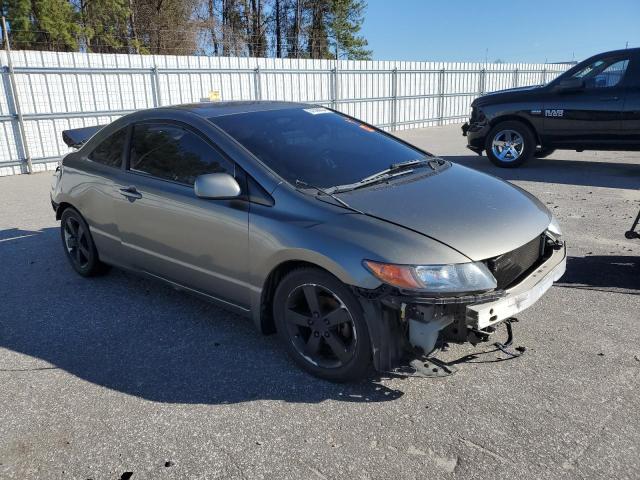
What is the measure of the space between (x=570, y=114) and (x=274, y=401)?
848 centimetres

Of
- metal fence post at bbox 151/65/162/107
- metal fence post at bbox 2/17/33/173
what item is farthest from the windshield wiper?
metal fence post at bbox 151/65/162/107

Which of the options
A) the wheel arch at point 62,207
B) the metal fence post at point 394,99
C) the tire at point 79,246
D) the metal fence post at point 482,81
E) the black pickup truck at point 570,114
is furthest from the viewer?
the metal fence post at point 482,81

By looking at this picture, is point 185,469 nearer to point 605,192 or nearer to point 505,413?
point 505,413

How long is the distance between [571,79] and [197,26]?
29216 millimetres

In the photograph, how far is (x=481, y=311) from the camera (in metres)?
2.62

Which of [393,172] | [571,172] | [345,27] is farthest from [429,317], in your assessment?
[345,27]

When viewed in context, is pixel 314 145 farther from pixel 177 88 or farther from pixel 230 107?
pixel 177 88

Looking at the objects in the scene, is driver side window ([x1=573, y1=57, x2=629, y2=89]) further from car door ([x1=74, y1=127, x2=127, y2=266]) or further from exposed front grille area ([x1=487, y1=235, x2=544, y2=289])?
car door ([x1=74, y1=127, x2=127, y2=266])

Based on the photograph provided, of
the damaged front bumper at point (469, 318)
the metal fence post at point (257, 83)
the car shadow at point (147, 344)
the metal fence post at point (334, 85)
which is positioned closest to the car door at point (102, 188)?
the car shadow at point (147, 344)

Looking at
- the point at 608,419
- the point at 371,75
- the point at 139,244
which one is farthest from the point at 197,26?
the point at 608,419

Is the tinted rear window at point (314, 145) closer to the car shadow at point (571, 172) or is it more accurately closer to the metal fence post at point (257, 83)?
the car shadow at point (571, 172)

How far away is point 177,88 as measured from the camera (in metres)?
13.1

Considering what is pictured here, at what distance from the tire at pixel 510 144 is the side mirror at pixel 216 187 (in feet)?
26.5

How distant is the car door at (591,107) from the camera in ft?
29.5
